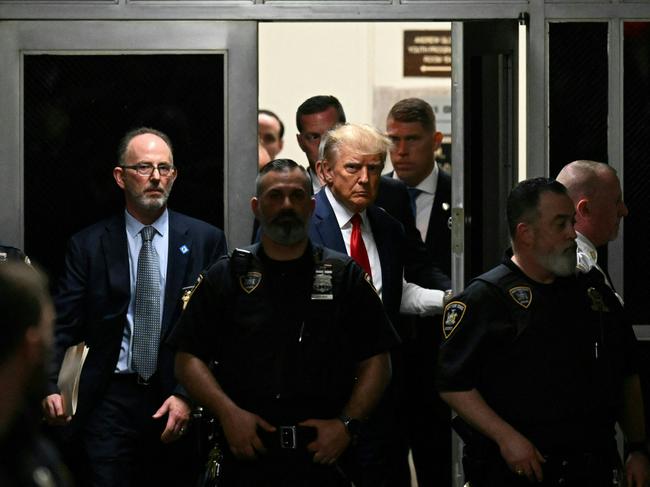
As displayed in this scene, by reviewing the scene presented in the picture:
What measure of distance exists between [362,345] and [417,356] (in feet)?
5.12

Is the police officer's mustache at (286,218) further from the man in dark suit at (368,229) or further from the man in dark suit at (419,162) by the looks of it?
the man in dark suit at (419,162)

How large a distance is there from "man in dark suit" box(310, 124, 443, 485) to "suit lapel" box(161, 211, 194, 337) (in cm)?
57

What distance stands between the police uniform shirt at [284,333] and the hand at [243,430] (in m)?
0.07

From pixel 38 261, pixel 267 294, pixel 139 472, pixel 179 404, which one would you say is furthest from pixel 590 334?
pixel 38 261

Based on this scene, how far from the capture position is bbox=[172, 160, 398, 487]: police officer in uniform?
16.4ft

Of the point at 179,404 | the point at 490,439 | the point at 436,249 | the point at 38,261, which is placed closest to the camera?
the point at 490,439

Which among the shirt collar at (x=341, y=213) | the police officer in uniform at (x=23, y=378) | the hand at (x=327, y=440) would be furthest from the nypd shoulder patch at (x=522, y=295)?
the police officer in uniform at (x=23, y=378)

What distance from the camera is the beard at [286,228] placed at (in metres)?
5.13

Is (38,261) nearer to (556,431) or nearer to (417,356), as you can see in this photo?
(417,356)

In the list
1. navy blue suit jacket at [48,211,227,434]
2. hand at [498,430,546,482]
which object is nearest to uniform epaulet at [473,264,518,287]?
hand at [498,430,546,482]

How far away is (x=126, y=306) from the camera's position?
19.3 ft

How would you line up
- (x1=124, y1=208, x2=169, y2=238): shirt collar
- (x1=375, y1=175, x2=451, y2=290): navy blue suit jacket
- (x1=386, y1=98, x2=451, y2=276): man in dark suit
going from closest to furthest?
(x1=124, y1=208, x2=169, y2=238): shirt collar
(x1=375, y1=175, x2=451, y2=290): navy blue suit jacket
(x1=386, y1=98, x2=451, y2=276): man in dark suit

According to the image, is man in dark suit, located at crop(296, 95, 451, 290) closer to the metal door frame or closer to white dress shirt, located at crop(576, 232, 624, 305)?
the metal door frame

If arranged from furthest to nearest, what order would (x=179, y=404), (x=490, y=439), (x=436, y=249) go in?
(x=436, y=249) < (x=179, y=404) < (x=490, y=439)
